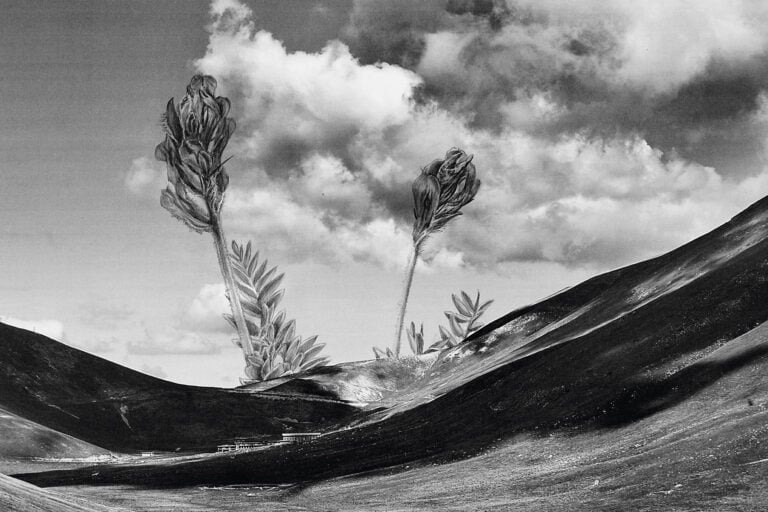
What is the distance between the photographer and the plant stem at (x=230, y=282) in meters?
65.1

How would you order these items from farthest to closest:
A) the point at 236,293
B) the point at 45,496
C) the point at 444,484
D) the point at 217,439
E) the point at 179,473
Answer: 1. the point at 236,293
2. the point at 217,439
3. the point at 179,473
4. the point at 444,484
5. the point at 45,496

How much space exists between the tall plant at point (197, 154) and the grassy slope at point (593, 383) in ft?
84.2

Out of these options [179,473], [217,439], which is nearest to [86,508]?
[179,473]

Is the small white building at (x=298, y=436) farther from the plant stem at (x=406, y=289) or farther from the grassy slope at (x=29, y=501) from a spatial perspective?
the grassy slope at (x=29, y=501)

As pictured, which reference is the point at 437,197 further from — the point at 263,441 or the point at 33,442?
the point at 33,442

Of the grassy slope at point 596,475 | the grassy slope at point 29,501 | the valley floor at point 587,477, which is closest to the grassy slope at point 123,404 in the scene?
the valley floor at point 587,477

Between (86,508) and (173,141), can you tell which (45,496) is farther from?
(173,141)

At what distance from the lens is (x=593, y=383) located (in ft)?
106

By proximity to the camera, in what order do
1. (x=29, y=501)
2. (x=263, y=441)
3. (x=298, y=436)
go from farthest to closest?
(x=263, y=441), (x=298, y=436), (x=29, y=501)

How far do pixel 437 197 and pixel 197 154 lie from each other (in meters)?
20.0

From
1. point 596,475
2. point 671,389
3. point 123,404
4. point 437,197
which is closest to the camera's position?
point 596,475

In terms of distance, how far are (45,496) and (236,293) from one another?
55.0 m

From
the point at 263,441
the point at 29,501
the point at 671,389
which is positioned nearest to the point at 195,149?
the point at 263,441

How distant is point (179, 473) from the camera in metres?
32.3
